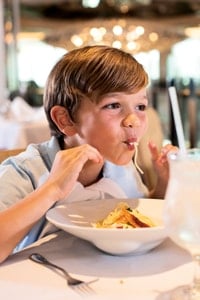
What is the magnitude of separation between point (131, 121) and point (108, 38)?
17.4ft

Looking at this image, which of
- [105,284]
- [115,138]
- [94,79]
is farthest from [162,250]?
[94,79]

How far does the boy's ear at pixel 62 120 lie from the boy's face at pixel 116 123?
59 millimetres

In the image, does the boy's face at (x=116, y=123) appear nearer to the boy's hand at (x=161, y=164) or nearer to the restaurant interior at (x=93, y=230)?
the restaurant interior at (x=93, y=230)

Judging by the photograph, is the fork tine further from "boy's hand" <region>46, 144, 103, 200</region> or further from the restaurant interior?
"boy's hand" <region>46, 144, 103, 200</region>

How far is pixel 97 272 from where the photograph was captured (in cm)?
93

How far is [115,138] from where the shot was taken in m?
1.23

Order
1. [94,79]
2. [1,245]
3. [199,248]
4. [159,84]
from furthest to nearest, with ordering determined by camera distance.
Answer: [159,84]
[94,79]
[1,245]
[199,248]

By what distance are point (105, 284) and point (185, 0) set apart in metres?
6.89

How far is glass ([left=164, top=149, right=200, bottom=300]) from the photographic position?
0.79 metres

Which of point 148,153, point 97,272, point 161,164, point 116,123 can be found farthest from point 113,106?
point 148,153

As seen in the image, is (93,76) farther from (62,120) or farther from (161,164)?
(161,164)

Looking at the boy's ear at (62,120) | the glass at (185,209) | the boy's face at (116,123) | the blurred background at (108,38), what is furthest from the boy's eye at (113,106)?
the blurred background at (108,38)

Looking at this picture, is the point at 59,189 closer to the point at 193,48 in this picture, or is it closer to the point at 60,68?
the point at 60,68

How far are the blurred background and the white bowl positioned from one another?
525cm
